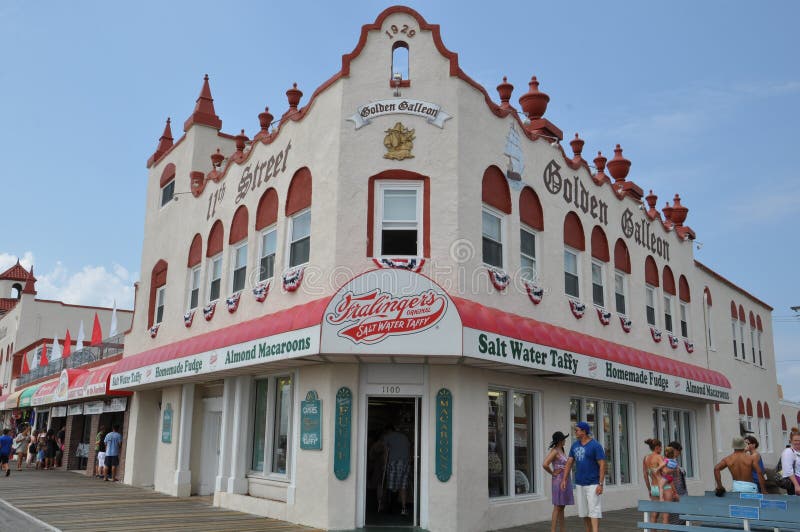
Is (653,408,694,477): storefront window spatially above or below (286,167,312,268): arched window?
below

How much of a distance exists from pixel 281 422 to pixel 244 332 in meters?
2.21

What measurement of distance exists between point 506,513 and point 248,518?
16.7ft

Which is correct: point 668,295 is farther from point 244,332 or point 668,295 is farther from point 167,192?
point 167,192

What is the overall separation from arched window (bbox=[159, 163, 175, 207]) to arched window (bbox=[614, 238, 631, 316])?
43.9ft

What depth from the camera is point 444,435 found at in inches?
499

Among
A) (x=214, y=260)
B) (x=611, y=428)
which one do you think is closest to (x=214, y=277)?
(x=214, y=260)

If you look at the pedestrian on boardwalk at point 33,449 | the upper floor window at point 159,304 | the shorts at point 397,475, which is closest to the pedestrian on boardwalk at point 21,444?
the pedestrian on boardwalk at point 33,449

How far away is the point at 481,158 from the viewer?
1435cm

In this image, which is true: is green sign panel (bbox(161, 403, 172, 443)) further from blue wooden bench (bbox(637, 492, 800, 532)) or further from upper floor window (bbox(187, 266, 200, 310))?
blue wooden bench (bbox(637, 492, 800, 532))

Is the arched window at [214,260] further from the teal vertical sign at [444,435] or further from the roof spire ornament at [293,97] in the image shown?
the teal vertical sign at [444,435]

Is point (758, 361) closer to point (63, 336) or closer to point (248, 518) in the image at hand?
point (248, 518)

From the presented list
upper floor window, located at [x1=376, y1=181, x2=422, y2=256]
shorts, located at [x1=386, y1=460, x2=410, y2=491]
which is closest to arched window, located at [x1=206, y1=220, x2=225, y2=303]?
upper floor window, located at [x1=376, y1=181, x2=422, y2=256]

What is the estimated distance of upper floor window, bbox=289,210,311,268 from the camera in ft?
48.1

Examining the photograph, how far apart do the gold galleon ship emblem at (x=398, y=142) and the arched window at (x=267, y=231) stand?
342 cm
